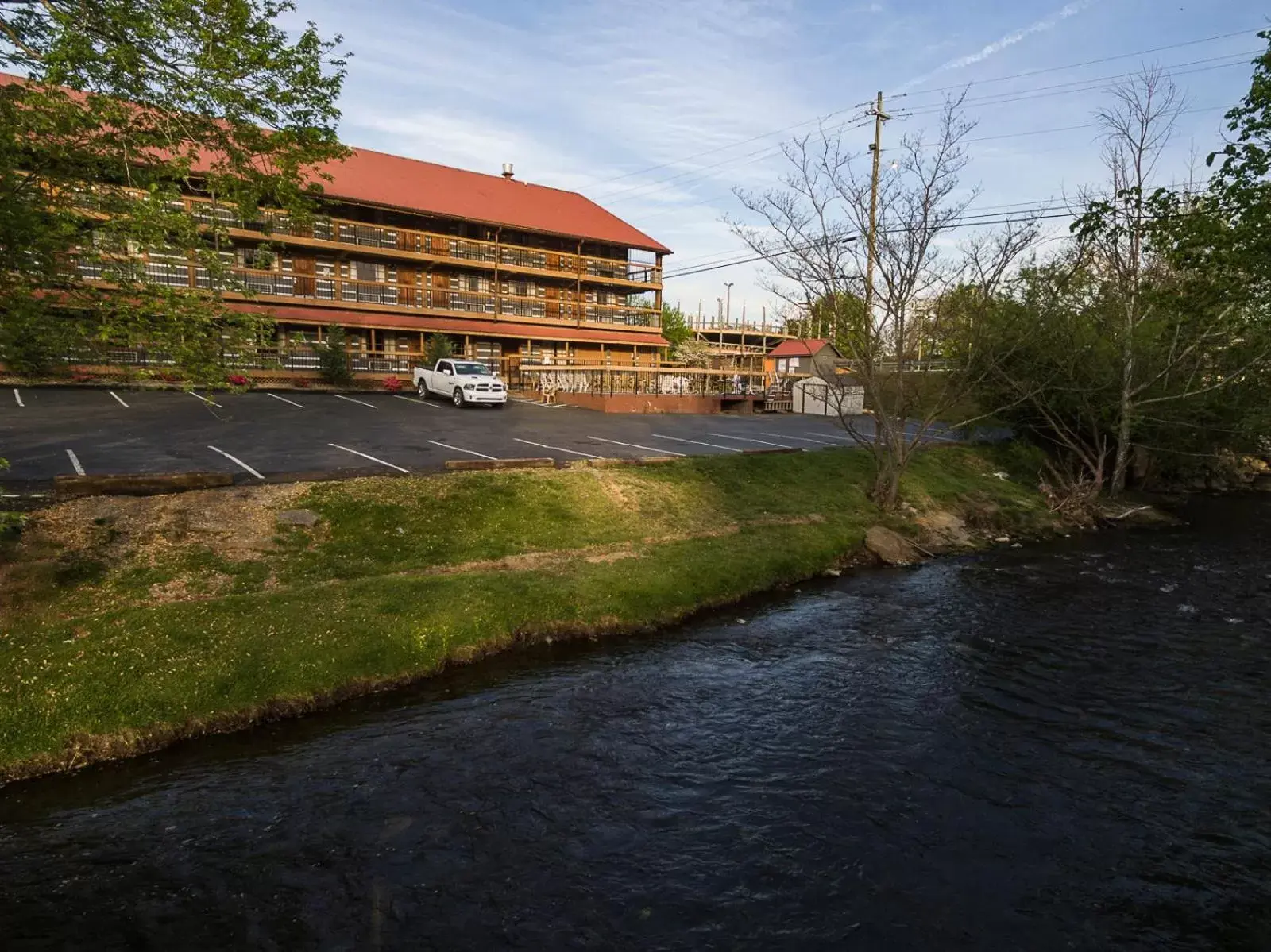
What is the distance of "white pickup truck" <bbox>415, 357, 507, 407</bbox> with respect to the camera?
33750 mm

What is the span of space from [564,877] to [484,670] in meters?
4.89

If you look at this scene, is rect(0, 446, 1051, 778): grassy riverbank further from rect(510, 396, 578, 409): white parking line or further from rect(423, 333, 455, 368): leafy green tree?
rect(423, 333, 455, 368): leafy green tree

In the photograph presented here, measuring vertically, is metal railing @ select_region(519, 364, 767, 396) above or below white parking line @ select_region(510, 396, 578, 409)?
above

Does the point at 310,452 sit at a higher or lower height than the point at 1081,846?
higher

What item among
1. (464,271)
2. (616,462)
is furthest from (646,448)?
(464,271)

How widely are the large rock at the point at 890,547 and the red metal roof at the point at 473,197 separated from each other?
35.9 meters

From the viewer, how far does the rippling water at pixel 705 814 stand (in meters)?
5.96

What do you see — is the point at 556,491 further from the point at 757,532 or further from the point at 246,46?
the point at 246,46

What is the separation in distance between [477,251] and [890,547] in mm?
37510

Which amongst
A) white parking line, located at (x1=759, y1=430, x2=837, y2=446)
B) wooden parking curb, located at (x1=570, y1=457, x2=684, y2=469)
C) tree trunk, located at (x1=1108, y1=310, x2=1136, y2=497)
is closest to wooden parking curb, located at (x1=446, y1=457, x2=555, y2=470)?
wooden parking curb, located at (x1=570, y1=457, x2=684, y2=469)

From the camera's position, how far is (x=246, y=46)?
30.3 feet

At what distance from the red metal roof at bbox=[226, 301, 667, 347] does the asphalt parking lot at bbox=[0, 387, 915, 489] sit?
6721mm

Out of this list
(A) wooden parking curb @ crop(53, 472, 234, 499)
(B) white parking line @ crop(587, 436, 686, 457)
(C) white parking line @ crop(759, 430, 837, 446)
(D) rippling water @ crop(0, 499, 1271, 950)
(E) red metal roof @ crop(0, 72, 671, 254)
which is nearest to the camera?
(D) rippling water @ crop(0, 499, 1271, 950)

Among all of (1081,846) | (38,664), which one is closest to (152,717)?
(38,664)
